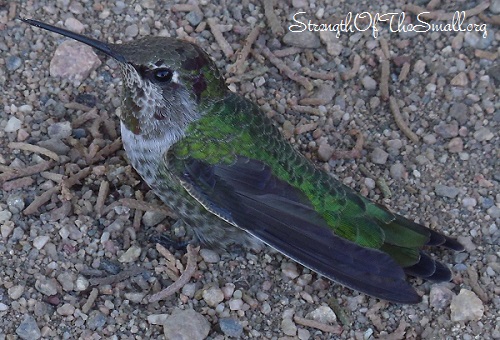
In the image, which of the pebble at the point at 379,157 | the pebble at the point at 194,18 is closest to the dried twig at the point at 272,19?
the pebble at the point at 194,18

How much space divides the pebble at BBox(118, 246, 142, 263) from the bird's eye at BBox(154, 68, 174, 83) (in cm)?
102

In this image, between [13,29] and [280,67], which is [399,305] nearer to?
[280,67]

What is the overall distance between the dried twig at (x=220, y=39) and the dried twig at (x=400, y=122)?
3.97ft

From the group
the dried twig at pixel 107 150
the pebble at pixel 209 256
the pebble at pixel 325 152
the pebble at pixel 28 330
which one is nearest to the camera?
the pebble at pixel 28 330

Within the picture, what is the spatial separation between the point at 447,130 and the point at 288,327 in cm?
196

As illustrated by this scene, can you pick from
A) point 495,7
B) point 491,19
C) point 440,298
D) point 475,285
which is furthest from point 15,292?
point 495,7

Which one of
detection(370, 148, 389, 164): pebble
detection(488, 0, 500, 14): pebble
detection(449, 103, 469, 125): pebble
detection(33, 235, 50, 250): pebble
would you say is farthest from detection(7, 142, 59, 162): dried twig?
detection(488, 0, 500, 14): pebble

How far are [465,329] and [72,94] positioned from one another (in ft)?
9.82

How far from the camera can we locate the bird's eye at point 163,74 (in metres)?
4.65

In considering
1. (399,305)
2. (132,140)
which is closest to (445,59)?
(399,305)

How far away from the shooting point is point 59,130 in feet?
17.3

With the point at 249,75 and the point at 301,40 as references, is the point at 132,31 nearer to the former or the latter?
the point at 249,75

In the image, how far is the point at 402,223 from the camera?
16.1 ft

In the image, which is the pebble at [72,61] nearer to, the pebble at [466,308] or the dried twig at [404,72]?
the dried twig at [404,72]
